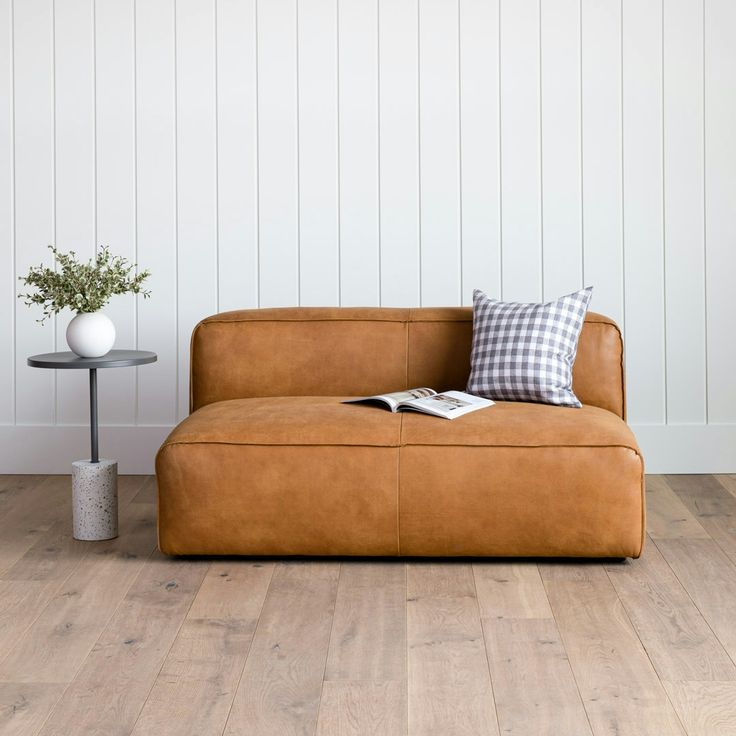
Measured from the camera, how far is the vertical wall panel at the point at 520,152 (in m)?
4.27

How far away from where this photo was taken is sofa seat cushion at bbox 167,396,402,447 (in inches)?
121

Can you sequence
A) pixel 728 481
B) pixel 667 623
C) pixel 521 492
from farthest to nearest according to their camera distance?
pixel 728 481 → pixel 521 492 → pixel 667 623

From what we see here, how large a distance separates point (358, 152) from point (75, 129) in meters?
1.24

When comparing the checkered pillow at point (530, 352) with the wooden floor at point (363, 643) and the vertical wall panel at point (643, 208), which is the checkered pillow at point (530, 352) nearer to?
the wooden floor at point (363, 643)

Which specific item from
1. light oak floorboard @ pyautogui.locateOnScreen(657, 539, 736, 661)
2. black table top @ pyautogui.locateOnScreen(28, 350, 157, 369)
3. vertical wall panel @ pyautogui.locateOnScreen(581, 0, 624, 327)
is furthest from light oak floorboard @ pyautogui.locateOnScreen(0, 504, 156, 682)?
vertical wall panel @ pyautogui.locateOnScreen(581, 0, 624, 327)

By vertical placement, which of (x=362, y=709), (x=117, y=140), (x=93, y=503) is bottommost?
(x=362, y=709)

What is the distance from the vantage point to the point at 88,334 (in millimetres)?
3361

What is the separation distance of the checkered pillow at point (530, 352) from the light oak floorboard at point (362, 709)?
4.86 feet

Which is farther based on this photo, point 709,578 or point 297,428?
point 297,428

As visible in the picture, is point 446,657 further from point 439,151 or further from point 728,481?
point 439,151

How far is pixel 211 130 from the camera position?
432 centimetres

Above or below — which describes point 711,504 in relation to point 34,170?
below

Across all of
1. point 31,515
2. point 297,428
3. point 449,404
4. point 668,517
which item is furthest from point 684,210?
point 31,515

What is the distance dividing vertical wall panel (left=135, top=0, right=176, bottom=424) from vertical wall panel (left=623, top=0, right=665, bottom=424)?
197cm
